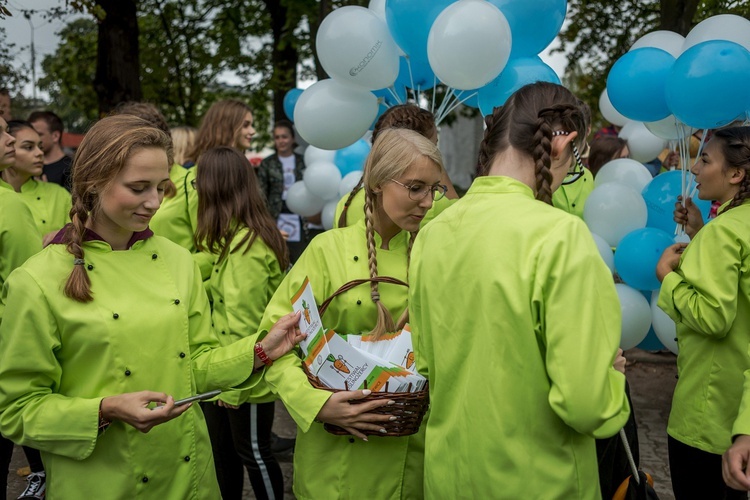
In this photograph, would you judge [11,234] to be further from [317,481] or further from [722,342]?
[722,342]

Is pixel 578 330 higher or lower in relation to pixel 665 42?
lower

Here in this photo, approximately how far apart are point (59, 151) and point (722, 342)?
5259 millimetres

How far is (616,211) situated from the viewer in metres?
4.42

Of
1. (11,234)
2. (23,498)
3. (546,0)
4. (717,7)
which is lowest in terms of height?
(23,498)

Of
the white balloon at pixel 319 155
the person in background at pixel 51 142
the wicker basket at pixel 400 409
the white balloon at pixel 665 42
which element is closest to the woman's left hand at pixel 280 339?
the wicker basket at pixel 400 409

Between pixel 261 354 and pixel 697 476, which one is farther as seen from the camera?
pixel 697 476

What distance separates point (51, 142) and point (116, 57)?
3.02 meters

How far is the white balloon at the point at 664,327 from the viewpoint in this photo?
4133mm

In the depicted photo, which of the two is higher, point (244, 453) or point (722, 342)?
point (722, 342)

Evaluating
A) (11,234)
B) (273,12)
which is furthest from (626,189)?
(273,12)

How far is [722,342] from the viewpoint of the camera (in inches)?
114

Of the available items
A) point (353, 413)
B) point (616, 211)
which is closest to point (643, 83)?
point (616, 211)

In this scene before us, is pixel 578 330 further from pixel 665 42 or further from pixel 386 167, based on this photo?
pixel 665 42

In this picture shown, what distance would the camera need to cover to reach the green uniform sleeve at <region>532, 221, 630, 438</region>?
1.70 m
